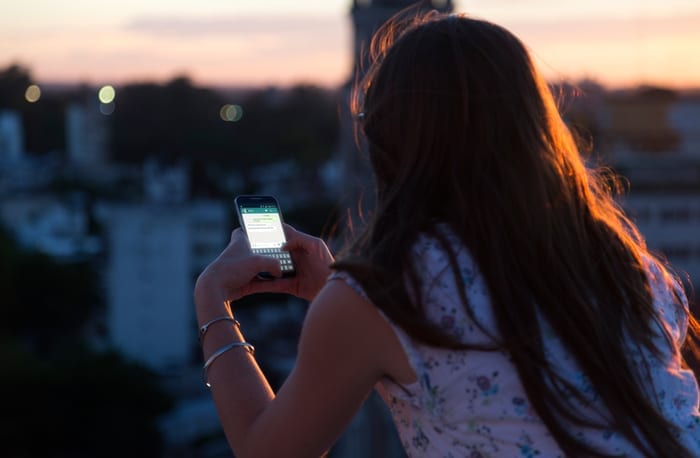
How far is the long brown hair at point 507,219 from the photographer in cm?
117

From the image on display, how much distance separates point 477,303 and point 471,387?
0.29 feet

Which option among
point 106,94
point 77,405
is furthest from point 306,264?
point 106,94

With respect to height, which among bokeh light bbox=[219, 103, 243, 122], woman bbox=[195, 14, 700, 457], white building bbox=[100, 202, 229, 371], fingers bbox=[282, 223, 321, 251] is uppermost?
woman bbox=[195, 14, 700, 457]

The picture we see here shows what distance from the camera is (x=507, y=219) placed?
47.9 inches

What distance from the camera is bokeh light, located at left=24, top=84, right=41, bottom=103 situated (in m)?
46.7

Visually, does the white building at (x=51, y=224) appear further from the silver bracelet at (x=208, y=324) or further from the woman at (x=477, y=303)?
the woman at (x=477, y=303)

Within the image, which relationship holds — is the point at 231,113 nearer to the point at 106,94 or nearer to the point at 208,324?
the point at 106,94

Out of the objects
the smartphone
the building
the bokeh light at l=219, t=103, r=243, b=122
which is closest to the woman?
the smartphone

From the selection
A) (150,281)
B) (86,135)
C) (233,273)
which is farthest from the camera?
(86,135)

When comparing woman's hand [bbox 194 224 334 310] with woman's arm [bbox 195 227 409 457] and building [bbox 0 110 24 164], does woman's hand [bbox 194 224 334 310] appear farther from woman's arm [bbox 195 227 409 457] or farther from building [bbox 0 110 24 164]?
building [bbox 0 110 24 164]

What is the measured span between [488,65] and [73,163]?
49.1m

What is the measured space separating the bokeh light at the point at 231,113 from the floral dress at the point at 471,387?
161 ft

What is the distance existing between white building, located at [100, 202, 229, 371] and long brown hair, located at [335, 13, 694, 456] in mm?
26183

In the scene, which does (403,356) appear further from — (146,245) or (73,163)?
(73,163)
